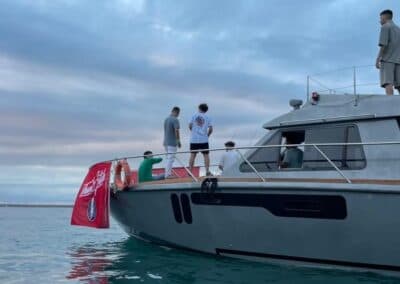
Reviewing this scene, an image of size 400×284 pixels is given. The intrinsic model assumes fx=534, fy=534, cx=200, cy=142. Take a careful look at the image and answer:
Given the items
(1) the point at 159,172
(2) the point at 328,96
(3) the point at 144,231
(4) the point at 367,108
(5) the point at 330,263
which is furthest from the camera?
(1) the point at 159,172

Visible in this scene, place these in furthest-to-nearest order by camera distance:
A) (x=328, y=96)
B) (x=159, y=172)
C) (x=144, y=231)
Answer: (x=159, y=172) → (x=144, y=231) → (x=328, y=96)

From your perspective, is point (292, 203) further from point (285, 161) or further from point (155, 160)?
point (155, 160)

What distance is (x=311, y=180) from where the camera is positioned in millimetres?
8055

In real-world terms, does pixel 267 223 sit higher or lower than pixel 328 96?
lower

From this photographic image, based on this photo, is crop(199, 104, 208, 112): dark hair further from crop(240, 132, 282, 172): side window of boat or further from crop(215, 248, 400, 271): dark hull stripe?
crop(215, 248, 400, 271): dark hull stripe

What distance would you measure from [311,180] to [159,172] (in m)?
5.18

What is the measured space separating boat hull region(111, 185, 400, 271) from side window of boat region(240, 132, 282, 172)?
79 cm

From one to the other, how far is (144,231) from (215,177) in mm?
2424

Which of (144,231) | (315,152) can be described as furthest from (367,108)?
(144,231)

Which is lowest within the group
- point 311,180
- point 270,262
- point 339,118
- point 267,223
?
point 270,262

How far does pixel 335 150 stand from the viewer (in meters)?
8.57

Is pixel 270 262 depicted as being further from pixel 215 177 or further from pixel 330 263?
pixel 215 177

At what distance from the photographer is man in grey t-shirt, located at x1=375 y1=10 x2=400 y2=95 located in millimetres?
9055

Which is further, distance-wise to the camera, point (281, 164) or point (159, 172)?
point (159, 172)
